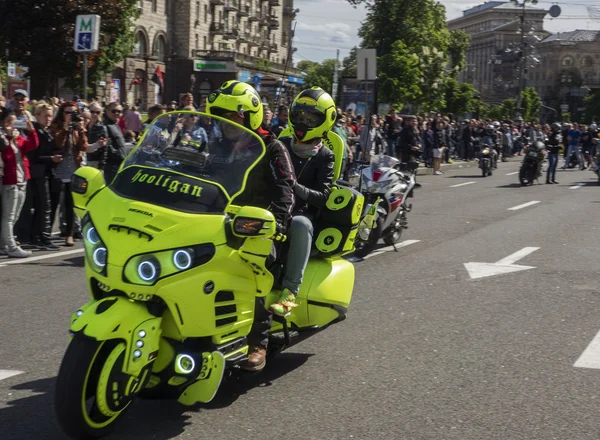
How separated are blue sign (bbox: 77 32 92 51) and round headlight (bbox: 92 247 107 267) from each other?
11762 mm

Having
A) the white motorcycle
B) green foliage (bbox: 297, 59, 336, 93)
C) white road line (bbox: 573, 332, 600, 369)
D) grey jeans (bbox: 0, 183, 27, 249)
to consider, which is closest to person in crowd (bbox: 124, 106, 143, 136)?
the white motorcycle

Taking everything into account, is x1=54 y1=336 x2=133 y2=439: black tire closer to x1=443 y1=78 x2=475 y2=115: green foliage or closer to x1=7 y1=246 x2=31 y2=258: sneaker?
x1=7 y1=246 x2=31 y2=258: sneaker

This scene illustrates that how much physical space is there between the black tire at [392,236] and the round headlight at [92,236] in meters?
7.85

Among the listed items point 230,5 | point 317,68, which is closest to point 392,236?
point 230,5

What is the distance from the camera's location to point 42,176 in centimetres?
1166

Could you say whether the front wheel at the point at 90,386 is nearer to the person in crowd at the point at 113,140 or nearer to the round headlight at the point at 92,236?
the round headlight at the point at 92,236

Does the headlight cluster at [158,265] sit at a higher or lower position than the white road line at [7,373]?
higher

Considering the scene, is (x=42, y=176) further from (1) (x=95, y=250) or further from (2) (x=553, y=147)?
(2) (x=553, y=147)

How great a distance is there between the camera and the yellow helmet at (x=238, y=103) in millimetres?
5355

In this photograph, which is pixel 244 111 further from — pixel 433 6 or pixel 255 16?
pixel 255 16

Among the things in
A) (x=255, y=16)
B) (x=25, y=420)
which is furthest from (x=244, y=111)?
(x=255, y=16)

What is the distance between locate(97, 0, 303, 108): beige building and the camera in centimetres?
7175

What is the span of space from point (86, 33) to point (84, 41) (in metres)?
0.14

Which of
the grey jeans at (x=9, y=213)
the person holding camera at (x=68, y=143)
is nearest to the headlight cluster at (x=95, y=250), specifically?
the grey jeans at (x=9, y=213)
